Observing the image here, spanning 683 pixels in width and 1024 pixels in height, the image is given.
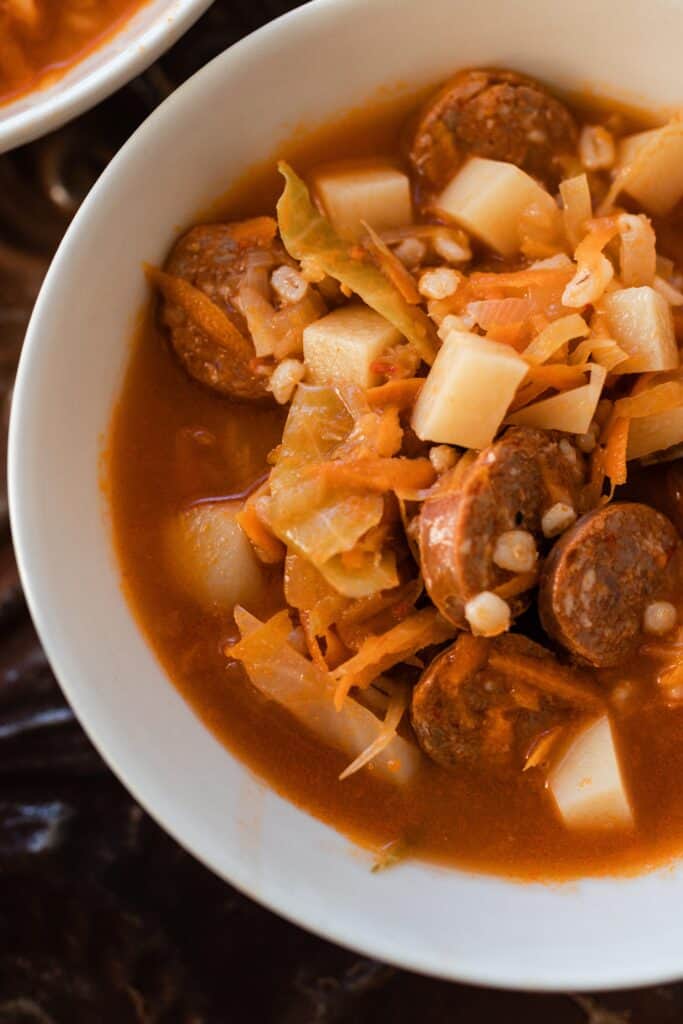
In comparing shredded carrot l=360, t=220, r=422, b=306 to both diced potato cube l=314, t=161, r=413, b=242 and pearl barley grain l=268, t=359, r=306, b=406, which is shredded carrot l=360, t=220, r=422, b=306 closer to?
diced potato cube l=314, t=161, r=413, b=242

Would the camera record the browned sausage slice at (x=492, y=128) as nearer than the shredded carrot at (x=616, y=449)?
No

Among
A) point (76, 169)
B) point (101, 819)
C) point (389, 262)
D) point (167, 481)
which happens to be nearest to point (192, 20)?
point (76, 169)

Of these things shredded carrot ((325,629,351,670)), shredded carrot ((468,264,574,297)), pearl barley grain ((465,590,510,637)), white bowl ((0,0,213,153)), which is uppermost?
white bowl ((0,0,213,153))

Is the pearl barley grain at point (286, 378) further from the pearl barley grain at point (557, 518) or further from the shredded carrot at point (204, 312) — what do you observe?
the pearl barley grain at point (557, 518)

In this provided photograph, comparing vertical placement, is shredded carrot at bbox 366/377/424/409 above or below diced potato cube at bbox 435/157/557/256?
below

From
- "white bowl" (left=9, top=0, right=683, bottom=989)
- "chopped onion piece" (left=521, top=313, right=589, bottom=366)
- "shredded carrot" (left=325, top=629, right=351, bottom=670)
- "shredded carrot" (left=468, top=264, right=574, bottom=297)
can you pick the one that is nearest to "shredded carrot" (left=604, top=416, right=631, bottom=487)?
"chopped onion piece" (left=521, top=313, right=589, bottom=366)

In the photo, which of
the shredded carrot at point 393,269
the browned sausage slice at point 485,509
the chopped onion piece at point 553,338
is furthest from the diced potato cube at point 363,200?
the browned sausage slice at point 485,509
